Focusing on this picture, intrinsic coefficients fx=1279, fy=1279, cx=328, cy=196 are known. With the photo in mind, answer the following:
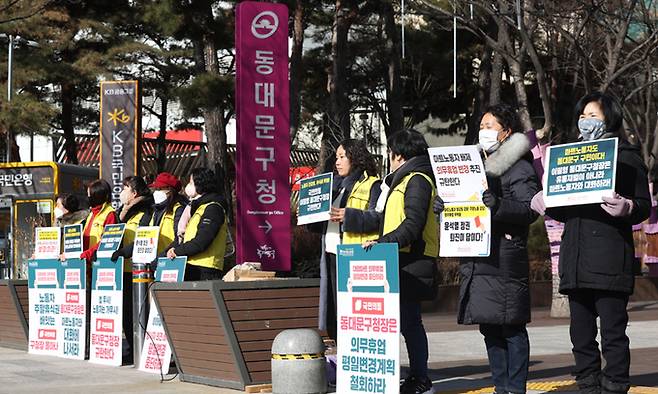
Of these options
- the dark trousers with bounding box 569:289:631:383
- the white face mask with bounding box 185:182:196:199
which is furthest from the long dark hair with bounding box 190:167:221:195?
the dark trousers with bounding box 569:289:631:383

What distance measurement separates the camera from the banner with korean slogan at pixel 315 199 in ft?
30.8

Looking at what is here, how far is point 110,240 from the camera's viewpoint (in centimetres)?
1269

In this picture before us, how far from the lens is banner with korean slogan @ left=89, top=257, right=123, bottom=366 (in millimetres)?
12570

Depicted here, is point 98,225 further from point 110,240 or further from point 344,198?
point 344,198

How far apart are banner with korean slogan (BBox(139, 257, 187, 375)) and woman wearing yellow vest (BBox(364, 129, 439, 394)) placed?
2.90m

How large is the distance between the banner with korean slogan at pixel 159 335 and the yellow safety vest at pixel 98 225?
1.74 meters

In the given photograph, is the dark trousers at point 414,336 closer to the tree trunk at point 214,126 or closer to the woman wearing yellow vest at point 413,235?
the woman wearing yellow vest at point 413,235

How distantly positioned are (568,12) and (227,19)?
31.8ft

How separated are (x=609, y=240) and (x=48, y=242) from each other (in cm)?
796

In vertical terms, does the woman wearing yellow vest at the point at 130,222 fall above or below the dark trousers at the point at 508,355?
above

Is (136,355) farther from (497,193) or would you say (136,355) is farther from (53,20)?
(53,20)

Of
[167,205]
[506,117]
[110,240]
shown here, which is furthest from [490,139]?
[110,240]

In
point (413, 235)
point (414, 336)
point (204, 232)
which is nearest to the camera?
point (413, 235)

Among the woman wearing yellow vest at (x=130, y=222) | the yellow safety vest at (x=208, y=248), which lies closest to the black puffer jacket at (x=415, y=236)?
the yellow safety vest at (x=208, y=248)
